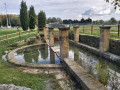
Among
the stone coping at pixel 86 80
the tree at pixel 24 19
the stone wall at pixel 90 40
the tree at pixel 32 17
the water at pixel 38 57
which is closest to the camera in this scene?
the stone coping at pixel 86 80

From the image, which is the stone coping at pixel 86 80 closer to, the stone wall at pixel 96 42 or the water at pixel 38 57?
the water at pixel 38 57

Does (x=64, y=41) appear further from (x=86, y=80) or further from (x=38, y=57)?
(x=86, y=80)

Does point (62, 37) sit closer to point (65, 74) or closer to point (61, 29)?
point (61, 29)

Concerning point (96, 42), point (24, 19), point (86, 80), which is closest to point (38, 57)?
point (86, 80)

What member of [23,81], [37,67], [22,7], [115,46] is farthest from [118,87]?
[22,7]

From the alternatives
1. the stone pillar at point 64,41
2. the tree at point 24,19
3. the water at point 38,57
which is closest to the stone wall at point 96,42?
the stone pillar at point 64,41

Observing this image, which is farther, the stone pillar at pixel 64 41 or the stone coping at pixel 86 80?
the stone pillar at pixel 64 41

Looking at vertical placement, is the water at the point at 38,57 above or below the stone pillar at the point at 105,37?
below

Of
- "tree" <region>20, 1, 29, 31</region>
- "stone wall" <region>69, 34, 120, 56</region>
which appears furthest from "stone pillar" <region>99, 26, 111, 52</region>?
"tree" <region>20, 1, 29, 31</region>

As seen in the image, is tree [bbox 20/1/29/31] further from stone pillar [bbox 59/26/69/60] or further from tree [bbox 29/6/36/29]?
stone pillar [bbox 59/26/69/60]

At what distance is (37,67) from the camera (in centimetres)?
492

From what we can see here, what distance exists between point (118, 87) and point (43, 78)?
2.31 m

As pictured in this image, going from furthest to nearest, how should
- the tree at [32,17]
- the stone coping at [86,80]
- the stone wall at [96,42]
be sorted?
the tree at [32,17] → the stone wall at [96,42] → the stone coping at [86,80]

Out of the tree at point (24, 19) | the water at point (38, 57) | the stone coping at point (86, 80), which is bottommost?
the water at point (38, 57)
